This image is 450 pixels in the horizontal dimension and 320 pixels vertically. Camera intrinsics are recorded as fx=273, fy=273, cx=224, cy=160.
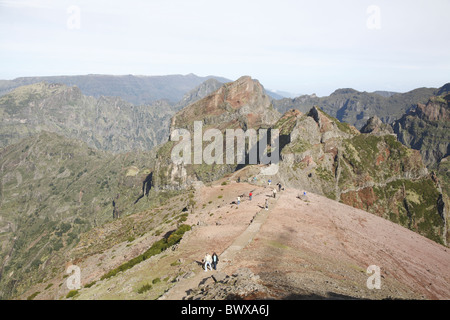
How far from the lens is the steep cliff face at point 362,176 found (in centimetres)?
15850

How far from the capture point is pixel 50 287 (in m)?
52.7

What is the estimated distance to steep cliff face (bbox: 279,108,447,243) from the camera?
15850 cm

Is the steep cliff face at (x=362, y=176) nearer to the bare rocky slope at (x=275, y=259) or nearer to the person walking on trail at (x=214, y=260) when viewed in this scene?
the bare rocky slope at (x=275, y=259)

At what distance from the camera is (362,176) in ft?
579

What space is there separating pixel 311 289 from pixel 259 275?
543 cm

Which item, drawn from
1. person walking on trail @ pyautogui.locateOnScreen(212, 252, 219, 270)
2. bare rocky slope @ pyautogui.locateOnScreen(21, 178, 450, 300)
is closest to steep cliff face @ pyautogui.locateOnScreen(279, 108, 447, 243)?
bare rocky slope @ pyautogui.locateOnScreen(21, 178, 450, 300)

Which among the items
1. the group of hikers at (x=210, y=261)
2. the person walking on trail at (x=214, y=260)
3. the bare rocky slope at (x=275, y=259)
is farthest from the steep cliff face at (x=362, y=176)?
the person walking on trail at (x=214, y=260)

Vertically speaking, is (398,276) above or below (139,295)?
below

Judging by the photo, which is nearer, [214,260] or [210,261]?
[210,261]

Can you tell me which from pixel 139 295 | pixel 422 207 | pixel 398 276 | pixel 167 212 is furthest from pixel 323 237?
pixel 422 207

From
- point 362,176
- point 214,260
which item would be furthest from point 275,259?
point 362,176

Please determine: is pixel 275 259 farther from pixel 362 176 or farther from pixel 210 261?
pixel 362 176

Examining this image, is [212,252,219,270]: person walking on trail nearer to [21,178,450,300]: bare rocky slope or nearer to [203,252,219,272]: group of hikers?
[203,252,219,272]: group of hikers
